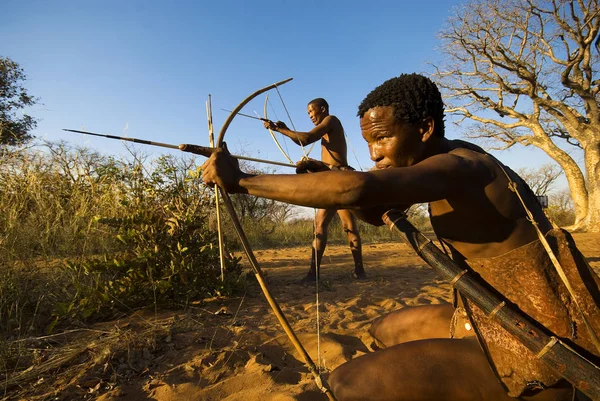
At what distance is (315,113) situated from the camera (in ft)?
15.6

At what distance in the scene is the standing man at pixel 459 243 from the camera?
1331 millimetres

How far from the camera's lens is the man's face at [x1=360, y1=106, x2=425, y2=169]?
1554mm

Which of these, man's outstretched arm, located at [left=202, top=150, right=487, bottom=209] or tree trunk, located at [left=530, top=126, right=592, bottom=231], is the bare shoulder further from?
tree trunk, located at [left=530, top=126, right=592, bottom=231]

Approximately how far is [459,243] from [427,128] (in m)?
0.52

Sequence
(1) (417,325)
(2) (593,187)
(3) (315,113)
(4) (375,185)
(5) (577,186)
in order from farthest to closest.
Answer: (5) (577,186) → (2) (593,187) → (3) (315,113) → (1) (417,325) → (4) (375,185)

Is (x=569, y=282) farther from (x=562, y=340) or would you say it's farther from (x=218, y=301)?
(x=218, y=301)

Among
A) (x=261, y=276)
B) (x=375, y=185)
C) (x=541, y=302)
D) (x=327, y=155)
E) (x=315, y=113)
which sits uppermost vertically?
(x=315, y=113)

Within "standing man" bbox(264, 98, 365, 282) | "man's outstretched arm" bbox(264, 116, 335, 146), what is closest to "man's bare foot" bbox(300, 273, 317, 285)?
"standing man" bbox(264, 98, 365, 282)

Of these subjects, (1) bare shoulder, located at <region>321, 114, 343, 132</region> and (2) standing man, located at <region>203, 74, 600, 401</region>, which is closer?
(2) standing man, located at <region>203, 74, 600, 401</region>

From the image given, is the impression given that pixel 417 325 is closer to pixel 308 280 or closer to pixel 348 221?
pixel 308 280

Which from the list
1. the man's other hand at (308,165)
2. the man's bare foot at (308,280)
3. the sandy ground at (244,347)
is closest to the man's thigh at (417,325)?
the sandy ground at (244,347)

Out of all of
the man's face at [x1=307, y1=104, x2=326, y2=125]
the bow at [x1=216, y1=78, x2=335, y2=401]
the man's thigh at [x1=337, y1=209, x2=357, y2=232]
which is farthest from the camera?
the man's face at [x1=307, y1=104, x2=326, y2=125]

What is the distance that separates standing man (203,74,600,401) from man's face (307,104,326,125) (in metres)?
3.17

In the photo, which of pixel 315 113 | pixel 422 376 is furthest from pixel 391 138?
pixel 315 113
